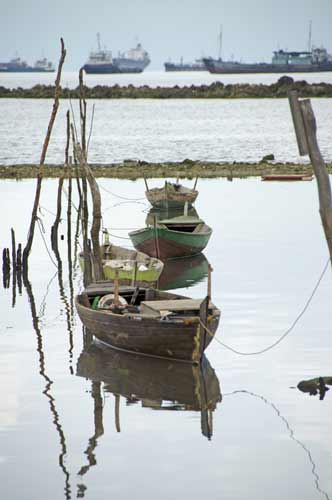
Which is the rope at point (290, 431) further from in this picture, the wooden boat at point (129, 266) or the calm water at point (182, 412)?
the wooden boat at point (129, 266)

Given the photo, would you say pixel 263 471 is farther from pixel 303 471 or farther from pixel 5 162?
pixel 5 162

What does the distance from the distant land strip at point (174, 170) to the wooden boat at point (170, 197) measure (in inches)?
605

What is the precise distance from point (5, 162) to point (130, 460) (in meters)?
54.2

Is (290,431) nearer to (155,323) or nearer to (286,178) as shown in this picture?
(155,323)

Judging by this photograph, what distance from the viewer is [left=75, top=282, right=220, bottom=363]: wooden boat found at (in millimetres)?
18734

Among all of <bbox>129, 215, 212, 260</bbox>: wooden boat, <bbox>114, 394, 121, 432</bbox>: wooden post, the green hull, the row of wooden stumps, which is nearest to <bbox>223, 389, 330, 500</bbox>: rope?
<bbox>114, 394, 121, 432</bbox>: wooden post

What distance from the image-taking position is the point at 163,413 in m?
16.8

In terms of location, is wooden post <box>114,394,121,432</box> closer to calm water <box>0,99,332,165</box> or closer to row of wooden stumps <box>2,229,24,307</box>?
row of wooden stumps <box>2,229,24,307</box>

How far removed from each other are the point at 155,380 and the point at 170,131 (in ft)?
283

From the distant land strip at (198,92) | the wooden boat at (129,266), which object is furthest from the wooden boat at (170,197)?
the distant land strip at (198,92)

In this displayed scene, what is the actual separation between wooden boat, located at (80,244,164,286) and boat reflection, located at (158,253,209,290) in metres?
1.08

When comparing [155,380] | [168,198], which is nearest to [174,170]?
[168,198]

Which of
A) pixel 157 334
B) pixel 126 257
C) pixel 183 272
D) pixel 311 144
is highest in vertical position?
pixel 311 144

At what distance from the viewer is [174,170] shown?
5688cm
